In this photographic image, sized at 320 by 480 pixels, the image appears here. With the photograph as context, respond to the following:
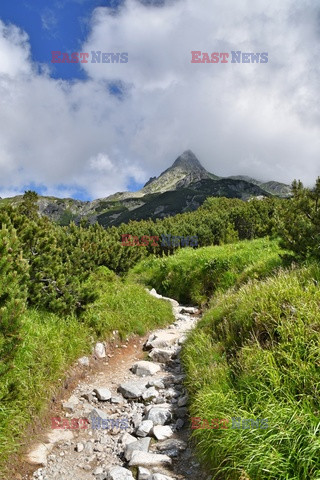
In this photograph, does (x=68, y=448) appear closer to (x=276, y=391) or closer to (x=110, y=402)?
(x=110, y=402)

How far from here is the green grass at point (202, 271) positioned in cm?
1496

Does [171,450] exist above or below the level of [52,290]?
below

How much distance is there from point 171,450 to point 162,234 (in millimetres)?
26148

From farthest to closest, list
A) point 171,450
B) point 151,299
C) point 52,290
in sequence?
point 151,299
point 52,290
point 171,450

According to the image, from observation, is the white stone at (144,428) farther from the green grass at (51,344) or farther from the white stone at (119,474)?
the green grass at (51,344)

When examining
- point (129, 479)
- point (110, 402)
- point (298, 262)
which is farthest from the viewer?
Answer: point (298, 262)

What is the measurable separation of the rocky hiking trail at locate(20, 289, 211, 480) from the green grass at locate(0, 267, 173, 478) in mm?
414

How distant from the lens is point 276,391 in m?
4.36

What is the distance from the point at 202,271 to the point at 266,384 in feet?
36.8

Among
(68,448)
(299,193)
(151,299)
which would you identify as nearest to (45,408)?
(68,448)

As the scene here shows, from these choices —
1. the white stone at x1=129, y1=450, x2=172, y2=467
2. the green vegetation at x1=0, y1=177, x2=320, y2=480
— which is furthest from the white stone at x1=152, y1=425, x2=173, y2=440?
the green vegetation at x1=0, y1=177, x2=320, y2=480

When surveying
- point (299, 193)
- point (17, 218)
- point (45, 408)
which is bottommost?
point (45, 408)

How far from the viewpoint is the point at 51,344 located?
22.4 ft

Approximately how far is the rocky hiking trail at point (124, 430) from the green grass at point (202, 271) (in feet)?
21.7
